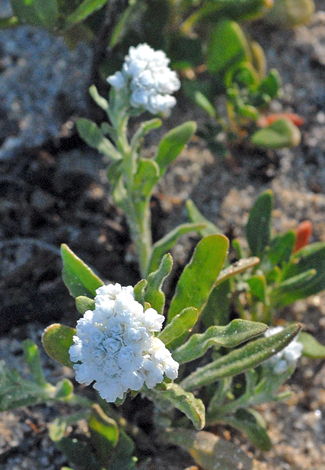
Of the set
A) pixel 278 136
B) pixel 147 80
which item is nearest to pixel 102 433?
pixel 147 80

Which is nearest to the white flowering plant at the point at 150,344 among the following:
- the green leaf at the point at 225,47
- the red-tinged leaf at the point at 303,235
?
the red-tinged leaf at the point at 303,235

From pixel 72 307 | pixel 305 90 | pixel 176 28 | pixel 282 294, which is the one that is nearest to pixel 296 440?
pixel 282 294

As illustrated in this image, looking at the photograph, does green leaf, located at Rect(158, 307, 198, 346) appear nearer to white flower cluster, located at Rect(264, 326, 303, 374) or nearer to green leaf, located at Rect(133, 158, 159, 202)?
white flower cluster, located at Rect(264, 326, 303, 374)

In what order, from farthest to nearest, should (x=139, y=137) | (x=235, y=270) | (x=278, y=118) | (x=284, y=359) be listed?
(x=278, y=118) < (x=139, y=137) < (x=284, y=359) < (x=235, y=270)

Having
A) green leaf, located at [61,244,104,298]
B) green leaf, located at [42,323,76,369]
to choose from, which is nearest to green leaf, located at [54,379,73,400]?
green leaf, located at [42,323,76,369]

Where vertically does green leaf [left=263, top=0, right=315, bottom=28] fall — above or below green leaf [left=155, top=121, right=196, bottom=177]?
below

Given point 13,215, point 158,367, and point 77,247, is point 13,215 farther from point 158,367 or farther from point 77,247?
point 158,367

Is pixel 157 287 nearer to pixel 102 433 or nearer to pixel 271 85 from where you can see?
pixel 102 433
